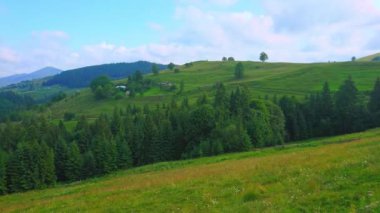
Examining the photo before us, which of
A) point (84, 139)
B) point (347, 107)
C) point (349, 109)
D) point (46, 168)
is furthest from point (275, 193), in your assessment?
point (84, 139)

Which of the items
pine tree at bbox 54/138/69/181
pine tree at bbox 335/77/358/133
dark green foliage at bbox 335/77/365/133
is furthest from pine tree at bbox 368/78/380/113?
pine tree at bbox 54/138/69/181

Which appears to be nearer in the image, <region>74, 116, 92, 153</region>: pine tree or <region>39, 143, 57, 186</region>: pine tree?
<region>39, 143, 57, 186</region>: pine tree

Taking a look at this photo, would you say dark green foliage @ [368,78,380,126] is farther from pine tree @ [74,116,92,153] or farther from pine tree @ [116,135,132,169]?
pine tree @ [74,116,92,153]

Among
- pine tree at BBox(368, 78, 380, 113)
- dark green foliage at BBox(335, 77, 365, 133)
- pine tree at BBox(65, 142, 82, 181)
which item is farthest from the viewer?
dark green foliage at BBox(335, 77, 365, 133)

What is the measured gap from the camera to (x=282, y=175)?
20375 millimetres

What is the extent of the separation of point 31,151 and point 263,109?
55103mm

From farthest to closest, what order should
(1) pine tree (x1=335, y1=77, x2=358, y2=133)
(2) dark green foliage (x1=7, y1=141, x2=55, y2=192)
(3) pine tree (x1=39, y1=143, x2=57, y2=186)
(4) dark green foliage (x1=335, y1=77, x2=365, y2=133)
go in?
Result: 1. (1) pine tree (x1=335, y1=77, x2=358, y2=133)
2. (4) dark green foliage (x1=335, y1=77, x2=365, y2=133)
3. (3) pine tree (x1=39, y1=143, x2=57, y2=186)
4. (2) dark green foliage (x1=7, y1=141, x2=55, y2=192)

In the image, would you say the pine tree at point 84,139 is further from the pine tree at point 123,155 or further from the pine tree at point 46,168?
the pine tree at point 46,168

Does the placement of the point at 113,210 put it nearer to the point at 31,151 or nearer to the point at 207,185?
the point at 207,185

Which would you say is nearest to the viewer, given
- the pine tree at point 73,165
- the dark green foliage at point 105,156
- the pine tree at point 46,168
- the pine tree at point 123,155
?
the pine tree at point 46,168

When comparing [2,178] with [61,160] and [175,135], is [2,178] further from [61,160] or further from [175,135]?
[175,135]

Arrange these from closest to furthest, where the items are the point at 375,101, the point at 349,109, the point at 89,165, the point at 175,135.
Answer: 1. the point at 89,165
2. the point at 175,135
3. the point at 375,101
4. the point at 349,109

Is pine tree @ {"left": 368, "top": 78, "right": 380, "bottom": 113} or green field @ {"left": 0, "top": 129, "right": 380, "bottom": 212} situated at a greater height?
green field @ {"left": 0, "top": 129, "right": 380, "bottom": 212}

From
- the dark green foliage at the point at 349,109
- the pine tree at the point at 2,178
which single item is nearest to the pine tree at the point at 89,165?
the pine tree at the point at 2,178
